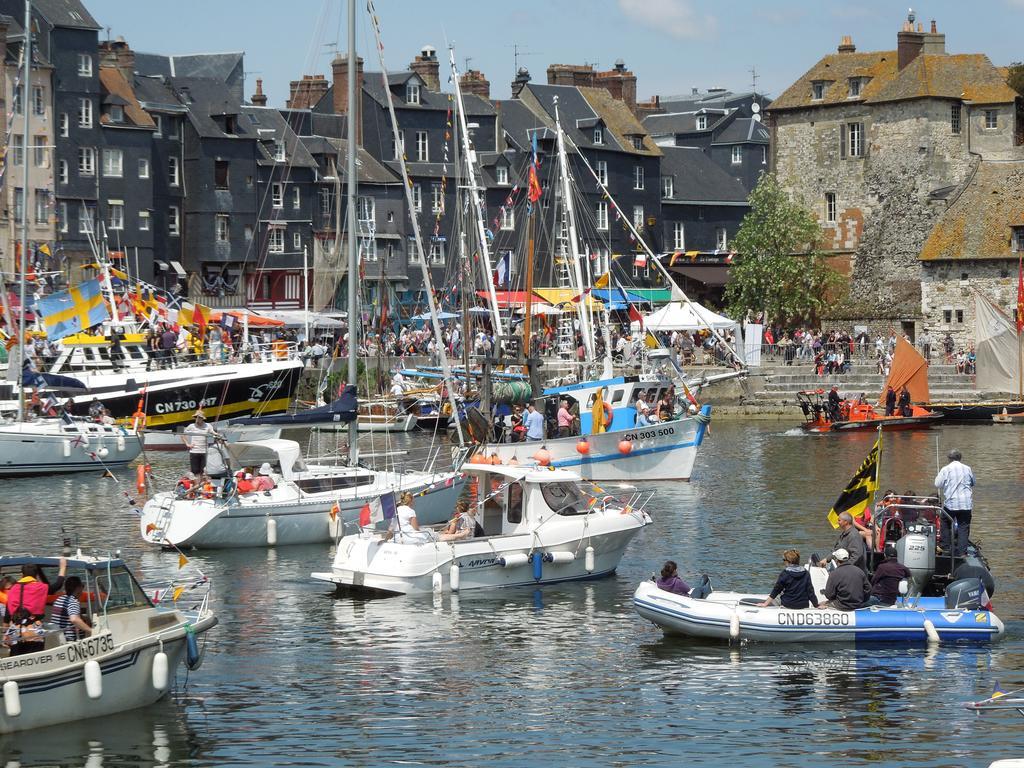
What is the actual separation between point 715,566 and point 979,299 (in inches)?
1686

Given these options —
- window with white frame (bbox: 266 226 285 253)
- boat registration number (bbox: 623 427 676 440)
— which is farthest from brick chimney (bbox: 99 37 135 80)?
boat registration number (bbox: 623 427 676 440)

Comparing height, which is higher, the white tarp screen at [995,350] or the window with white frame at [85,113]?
the window with white frame at [85,113]

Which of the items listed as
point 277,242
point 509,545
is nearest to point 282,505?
point 509,545

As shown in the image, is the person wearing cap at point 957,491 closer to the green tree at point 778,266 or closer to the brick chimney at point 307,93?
the green tree at point 778,266

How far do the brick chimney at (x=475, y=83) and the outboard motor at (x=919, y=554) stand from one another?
80.6 metres

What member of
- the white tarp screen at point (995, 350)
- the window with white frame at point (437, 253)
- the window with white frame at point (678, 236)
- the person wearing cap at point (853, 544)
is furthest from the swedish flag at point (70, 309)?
the window with white frame at point (678, 236)

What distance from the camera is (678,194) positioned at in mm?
111375

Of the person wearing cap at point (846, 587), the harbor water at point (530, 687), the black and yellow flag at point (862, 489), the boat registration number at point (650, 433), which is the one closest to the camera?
Answer: the harbor water at point (530, 687)

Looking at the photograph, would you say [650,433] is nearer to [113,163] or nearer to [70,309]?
[70,309]

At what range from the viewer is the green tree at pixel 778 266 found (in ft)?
293

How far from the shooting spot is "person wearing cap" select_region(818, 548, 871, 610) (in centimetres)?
2591

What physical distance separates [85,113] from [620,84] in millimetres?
38953

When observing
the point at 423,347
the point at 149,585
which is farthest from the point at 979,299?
the point at 149,585

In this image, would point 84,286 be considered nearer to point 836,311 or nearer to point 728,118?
point 836,311
